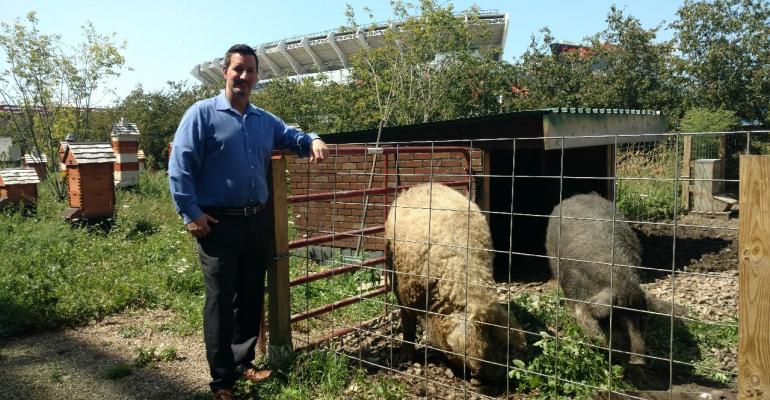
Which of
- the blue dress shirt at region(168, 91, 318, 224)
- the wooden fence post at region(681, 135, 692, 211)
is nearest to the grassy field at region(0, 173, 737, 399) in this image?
the blue dress shirt at region(168, 91, 318, 224)

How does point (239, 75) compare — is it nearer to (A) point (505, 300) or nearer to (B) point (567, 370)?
(B) point (567, 370)

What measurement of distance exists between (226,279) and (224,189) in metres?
0.63

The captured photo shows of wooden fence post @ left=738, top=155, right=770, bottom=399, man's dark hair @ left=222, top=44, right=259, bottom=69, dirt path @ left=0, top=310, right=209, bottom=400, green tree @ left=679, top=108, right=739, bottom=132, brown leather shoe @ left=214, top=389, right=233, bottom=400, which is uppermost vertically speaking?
green tree @ left=679, top=108, right=739, bottom=132

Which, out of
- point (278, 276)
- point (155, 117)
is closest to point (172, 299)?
point (278, 276)

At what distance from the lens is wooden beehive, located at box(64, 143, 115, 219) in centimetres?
1038

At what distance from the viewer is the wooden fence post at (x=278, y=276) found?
14.5 feet

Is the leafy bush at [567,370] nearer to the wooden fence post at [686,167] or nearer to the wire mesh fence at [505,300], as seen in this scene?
the wire mesh fence at [505,300]

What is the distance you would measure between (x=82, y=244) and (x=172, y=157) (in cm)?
627

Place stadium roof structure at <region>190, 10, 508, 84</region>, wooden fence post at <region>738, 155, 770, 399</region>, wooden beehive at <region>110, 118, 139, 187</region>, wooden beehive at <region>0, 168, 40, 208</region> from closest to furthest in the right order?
wooden fence post at <region>738, 155, 770, 399</region> < wooden beehive at <region>0, 168, 40, 208</region> < wooden beehive at <region>110, 118, 139, 187</region> < stadium roof structure at <region>190, 10, 508, 84</region>

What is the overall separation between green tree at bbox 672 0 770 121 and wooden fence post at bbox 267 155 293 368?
2314 cm

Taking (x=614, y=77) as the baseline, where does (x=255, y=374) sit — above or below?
below

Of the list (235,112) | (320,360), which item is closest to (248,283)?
(320,360)

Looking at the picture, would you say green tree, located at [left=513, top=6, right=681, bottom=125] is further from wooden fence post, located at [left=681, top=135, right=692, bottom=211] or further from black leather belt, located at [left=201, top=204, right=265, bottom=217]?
black leather belt, located at [left=201, top=204, right=265, bottom=217]

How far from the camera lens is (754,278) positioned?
226 cm
